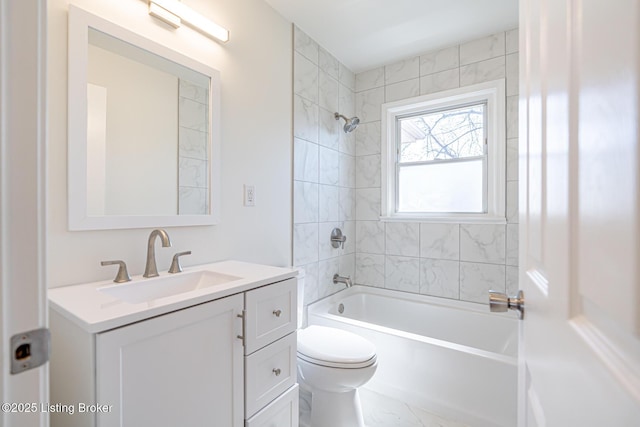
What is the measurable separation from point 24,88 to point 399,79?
2697 millimetres

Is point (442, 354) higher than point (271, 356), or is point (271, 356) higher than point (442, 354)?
point (271, 356)

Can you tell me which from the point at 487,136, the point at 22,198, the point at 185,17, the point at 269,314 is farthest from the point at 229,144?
the point at 487,136

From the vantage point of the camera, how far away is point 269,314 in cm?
117

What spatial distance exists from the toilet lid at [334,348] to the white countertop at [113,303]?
570 mm

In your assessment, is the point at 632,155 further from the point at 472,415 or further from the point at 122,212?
the point at 472,415

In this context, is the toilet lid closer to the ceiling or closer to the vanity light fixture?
the vanity light fixture

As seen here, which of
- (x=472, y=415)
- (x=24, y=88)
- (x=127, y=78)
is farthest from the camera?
(x=472, y=415)

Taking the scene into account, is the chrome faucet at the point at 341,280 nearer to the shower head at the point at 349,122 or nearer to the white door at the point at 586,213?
the shower head at the point at 349,122

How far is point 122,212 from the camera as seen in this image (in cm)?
118

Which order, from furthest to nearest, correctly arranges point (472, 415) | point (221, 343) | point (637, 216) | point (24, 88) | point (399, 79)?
1. point (399, 79)
2. point (472, 415)
3. point (221, 343)
4. point (24, 88)
5. point (637, 216)

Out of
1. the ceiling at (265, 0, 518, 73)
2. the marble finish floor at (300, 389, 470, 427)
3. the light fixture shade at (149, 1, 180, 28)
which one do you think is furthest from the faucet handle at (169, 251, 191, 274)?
the ceiling at (265, 0, 518, 73)

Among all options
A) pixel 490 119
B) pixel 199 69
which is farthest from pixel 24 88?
pixel 490 119

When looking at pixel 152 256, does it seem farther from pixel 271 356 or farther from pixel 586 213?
pixel 586 213

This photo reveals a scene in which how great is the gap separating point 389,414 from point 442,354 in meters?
0.48
